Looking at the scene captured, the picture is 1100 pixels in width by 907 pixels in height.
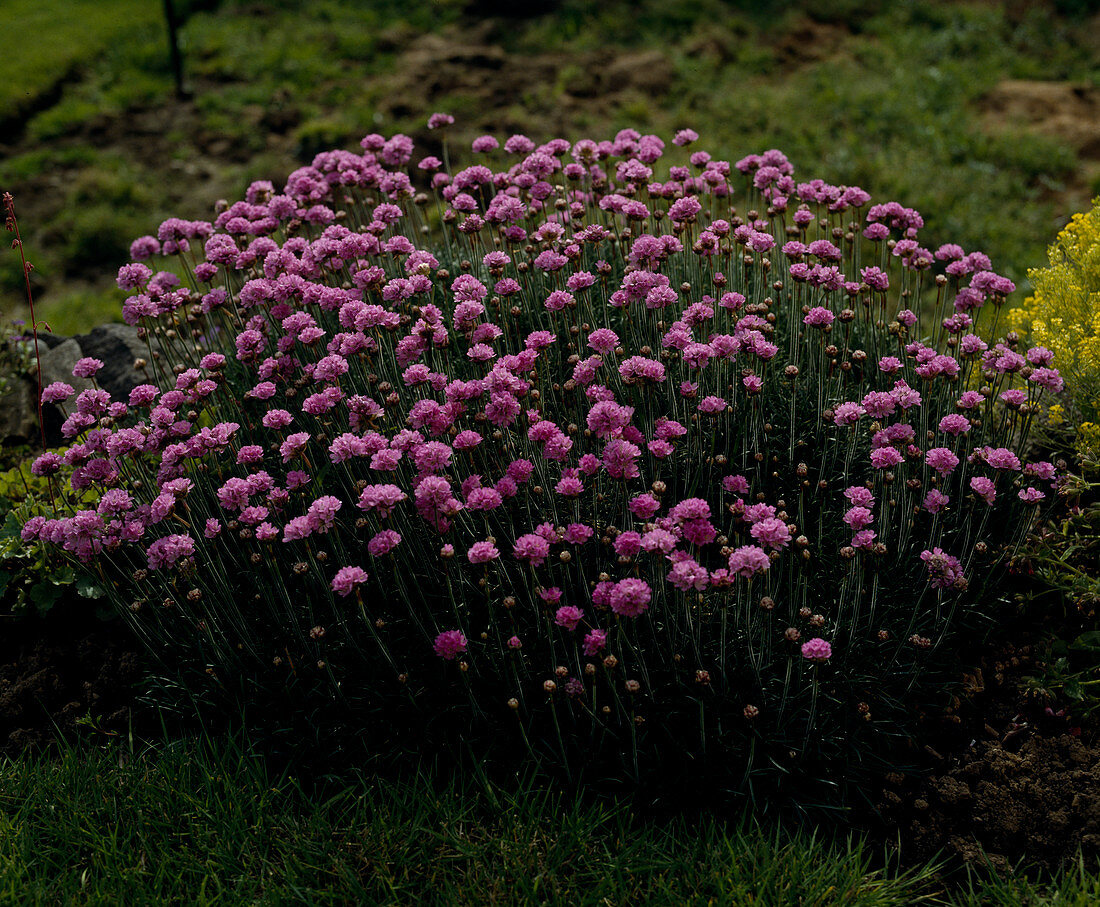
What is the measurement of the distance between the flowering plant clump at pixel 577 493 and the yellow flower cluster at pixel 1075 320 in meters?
0.36

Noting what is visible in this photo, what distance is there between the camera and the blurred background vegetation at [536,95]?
29.8 ft

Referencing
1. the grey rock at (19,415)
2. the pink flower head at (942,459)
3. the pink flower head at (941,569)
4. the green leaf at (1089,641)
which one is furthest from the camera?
the grey rock at (19,415)

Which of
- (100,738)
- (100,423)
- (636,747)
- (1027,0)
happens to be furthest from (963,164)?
(100,738)

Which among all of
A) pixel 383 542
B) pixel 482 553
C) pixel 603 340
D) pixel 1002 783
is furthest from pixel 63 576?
pixel 1002 783

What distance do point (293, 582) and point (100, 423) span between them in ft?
3.96

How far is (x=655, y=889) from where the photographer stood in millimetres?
3184

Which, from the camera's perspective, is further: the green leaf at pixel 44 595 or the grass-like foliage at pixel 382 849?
the green leaf at pixel 44 595

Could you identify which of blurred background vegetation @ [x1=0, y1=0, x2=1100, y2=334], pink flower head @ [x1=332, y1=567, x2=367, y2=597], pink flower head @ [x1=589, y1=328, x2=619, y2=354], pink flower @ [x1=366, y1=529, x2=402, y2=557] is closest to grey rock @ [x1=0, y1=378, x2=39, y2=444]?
blurred background vegetation @ [x1=0, y1=0, x2=1100, y2=334]

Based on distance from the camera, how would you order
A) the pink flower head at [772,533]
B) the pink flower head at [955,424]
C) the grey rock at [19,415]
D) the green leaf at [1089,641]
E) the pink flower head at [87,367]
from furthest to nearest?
the grey rock at [19,415] → the pink flower head at [87,367] → the green leaf at [1089,641] → the pink flower head at [955,424] → the pink flower head at [772,533]

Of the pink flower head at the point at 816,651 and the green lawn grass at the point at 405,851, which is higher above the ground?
the pink flower head at the point at 816,651

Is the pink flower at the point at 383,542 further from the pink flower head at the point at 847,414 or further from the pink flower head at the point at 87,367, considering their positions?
the pink flower head at the point at 87,367

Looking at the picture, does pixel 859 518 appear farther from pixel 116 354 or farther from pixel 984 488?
pixel 116 354

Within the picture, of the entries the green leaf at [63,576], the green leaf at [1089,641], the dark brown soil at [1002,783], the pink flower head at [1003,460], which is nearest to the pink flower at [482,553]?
the dark brown soil at [1002,783]

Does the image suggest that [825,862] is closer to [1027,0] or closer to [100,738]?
[100,738]
